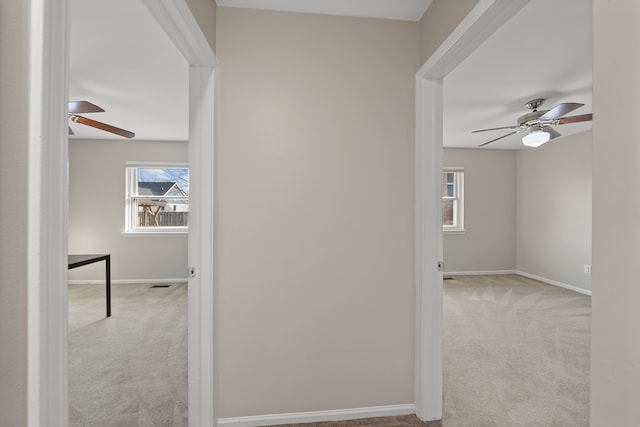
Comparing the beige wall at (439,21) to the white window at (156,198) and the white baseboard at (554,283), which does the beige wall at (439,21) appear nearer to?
the white window at (156,198)

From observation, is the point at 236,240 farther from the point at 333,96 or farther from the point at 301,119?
the point at 333,96

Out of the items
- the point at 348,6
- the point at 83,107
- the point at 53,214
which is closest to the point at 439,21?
the point at 348,6

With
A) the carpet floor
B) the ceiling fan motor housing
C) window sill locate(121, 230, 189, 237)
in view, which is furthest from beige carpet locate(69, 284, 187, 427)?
the ceiling fan motor housing

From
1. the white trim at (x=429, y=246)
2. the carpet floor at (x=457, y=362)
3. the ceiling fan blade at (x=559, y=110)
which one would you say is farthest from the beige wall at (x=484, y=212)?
the white trim at (x=429, y=246)

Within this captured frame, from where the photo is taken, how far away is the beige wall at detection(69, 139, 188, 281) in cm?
551

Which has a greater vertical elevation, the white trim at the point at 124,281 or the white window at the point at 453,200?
the white window at the point at 453,200

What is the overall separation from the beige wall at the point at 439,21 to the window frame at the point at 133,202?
4.58 metres

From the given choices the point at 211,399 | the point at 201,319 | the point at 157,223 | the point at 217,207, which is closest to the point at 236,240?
the point at 217,207

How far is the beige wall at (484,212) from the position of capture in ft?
20.8

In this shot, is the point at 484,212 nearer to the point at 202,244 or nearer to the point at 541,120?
the point at 541,120

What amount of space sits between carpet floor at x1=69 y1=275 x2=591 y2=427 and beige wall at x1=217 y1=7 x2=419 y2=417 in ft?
1.21

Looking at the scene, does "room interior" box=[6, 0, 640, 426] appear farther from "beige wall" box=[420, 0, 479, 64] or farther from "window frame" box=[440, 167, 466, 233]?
"window frame" box=[440, 167, 466, 233]

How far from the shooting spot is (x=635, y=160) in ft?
2.40

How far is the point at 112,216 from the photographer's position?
5.61 metres
